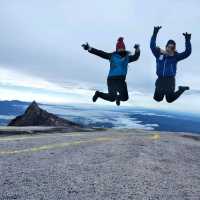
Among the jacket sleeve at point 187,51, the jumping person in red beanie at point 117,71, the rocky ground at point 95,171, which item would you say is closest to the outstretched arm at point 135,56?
the jumping person in red beanie at point 117,71

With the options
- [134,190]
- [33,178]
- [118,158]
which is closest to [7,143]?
[118,158]

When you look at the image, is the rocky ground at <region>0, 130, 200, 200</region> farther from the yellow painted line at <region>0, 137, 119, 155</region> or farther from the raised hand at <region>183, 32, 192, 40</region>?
the raised hand at <region>183, 32, 192, 40</region>

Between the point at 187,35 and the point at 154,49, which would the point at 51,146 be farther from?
the point at 187,35

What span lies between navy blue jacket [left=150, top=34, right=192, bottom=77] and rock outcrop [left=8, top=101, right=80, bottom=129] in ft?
96.9

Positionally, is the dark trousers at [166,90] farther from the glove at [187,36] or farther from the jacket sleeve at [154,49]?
the glove at [187,36]

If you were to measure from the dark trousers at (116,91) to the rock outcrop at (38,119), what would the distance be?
94.7 ft

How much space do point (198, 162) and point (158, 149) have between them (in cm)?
186

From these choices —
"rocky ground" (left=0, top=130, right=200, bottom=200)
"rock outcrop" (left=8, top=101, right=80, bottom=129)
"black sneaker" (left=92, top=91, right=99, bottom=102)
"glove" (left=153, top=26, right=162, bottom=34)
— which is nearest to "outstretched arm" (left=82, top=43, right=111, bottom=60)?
"black sneaker" (left=92, top=91, right=99, bottom=102)

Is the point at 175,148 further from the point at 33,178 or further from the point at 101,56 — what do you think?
the point at 33,178

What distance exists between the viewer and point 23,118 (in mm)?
49875

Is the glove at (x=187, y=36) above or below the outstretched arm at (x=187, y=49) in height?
above

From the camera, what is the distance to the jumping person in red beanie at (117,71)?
17.4 meters

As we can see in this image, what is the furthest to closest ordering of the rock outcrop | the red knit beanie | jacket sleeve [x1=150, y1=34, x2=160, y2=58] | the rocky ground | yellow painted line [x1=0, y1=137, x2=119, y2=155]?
1. the rock outcrop
2. the red knit beanie
3. jacket sleeve [x1=150, y1=34, x2=160, y2=58]
4. yellow painted line [x1=0, y1=137, x2=119, y2=155]
5. the rocky ground

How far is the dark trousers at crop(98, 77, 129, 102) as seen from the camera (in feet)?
57.2
